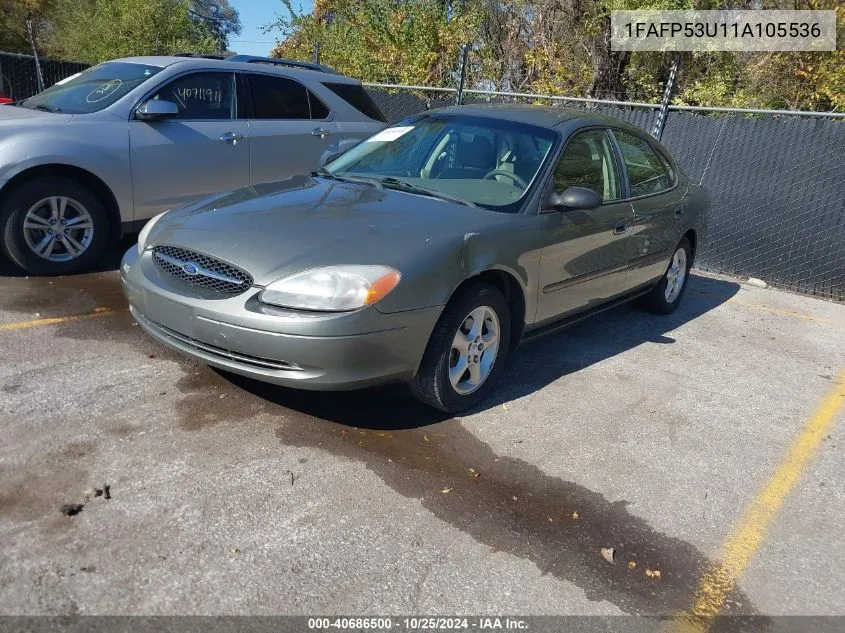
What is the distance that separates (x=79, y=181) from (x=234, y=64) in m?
1.85

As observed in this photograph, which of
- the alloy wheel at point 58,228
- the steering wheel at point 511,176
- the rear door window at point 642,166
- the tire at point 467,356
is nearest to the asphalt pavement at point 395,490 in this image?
the tire at point 467,356

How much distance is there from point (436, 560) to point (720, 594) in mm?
1098

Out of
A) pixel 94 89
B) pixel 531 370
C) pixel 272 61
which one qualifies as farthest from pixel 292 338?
pixel 272 61

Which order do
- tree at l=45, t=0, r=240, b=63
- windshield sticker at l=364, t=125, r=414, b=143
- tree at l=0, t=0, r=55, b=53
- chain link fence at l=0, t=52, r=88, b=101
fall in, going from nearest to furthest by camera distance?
windshield sticker at l=364, t=125, r=414, b=143 → chain link fence at l=0, t=52, r=88, b=101 → tree at l=45, t=0, r=240, b=63 → tree at l=0, t=0, r=55, b=53

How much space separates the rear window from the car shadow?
3.36m

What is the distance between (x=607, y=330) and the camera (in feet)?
19.4

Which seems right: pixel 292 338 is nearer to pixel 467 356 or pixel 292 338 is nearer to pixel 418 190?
pixel 467 356

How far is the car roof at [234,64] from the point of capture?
6406mm

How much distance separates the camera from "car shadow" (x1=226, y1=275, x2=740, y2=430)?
154 inches

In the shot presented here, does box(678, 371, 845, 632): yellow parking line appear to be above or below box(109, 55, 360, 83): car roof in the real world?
below

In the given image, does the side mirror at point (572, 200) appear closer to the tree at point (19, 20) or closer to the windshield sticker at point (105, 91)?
the windshield sticker at point (105, 91)

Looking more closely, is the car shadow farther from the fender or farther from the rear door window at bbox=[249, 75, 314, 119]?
the rear door window at bbox=[249, 75, 314, 119]

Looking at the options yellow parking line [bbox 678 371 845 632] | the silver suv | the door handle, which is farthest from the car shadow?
the door handle

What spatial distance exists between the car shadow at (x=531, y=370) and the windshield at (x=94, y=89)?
10.4 ft
